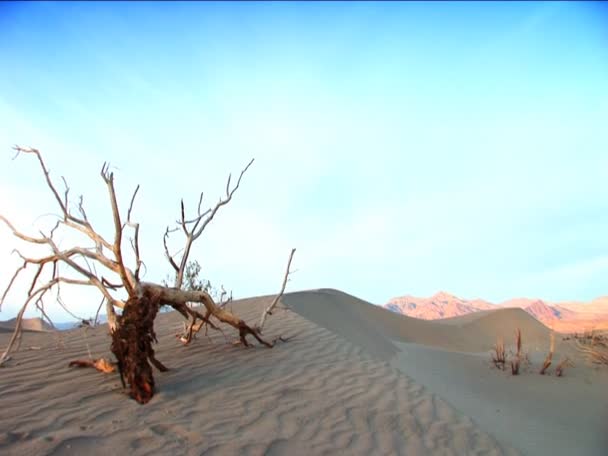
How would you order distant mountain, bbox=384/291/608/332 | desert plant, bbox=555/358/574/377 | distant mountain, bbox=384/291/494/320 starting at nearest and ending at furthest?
1. desert plant, bbox=555/358/574/377
2. distant mountain, bbox=384/291/608/332
3. distant mountain, bbox=384/291/494/320

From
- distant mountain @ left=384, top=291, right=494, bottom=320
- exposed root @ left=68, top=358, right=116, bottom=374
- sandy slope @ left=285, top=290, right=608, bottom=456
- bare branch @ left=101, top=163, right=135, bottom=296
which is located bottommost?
sandy slope @ left=285, top=290, right=608, bottom=456

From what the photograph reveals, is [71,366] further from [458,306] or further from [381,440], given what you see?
[458,306]

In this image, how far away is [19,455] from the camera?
7.96 feet

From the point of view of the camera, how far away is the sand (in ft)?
9.30

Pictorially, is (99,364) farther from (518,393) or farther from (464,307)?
(464,307)

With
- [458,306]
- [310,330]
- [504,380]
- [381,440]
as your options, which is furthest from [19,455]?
[458,306]

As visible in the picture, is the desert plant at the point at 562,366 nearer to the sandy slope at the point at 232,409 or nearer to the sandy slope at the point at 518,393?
the sandy slope at the point at 518,393

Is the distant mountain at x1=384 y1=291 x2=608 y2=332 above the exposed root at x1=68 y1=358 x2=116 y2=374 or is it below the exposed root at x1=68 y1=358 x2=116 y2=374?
above

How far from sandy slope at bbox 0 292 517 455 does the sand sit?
1cm

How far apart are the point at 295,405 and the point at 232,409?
59 cm

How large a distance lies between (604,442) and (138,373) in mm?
4677

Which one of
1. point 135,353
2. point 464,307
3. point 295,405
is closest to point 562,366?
point 295,405

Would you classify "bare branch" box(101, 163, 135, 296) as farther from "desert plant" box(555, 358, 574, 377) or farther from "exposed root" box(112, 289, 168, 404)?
"desert plant" box(555, 358, 574, 377)

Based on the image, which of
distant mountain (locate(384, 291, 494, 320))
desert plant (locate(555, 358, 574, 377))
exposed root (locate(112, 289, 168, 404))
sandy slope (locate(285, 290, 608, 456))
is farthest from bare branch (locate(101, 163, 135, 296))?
distant mountain (locate(384, 291, 494, 320))
